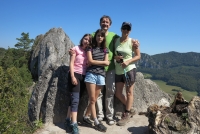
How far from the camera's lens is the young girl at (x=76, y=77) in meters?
6.34

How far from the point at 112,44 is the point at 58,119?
12.7ft

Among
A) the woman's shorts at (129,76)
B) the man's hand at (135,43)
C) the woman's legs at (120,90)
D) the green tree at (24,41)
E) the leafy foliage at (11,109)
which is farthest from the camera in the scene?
the green tree at (24,41)

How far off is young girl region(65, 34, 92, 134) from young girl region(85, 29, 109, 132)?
0.27m

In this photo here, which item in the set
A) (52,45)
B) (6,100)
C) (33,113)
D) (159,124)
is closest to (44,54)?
(52,45)

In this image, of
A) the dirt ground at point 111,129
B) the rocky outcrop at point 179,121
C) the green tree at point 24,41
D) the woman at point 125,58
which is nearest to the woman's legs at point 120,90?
the woman at point 125,58

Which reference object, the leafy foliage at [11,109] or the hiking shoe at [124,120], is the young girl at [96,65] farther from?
the leafy foliage at [11,109]

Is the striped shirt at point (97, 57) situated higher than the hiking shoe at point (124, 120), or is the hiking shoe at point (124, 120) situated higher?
the striped shirt at point (97, 57)

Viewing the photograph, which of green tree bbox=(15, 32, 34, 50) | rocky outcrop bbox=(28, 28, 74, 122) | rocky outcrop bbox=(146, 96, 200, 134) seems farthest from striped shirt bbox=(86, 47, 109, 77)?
green tree bbox=(15, 32, 34, 50)

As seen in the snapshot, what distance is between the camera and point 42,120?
7.41 meters

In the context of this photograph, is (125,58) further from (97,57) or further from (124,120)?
(124,120)

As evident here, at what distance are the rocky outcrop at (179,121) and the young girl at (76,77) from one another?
9.13 ft

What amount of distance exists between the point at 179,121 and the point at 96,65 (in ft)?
11.2

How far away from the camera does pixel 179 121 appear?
5.93 m

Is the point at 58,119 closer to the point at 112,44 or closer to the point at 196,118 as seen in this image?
the point at 112,44
